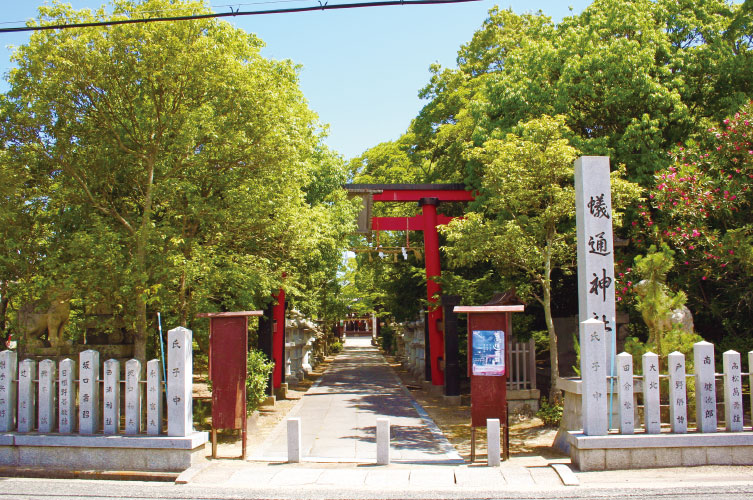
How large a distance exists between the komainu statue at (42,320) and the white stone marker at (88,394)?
291 cm

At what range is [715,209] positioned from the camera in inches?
481

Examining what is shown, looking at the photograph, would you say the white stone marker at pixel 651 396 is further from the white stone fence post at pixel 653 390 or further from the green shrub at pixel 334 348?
the green shrub at pixel 334 348

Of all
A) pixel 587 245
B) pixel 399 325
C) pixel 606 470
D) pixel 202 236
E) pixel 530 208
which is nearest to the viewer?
pixel 606 470

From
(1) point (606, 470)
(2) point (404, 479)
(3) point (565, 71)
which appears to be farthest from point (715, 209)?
(2) point (404, 479)

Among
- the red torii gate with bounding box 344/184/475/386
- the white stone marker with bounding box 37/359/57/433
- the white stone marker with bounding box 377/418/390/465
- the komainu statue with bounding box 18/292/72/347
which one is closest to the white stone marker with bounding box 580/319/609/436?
the white stone marker with bounding box 377/418/390/465

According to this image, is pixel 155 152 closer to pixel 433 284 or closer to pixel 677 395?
pixel 677 395

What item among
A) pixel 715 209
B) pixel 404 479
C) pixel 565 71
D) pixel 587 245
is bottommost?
pixel 404 479

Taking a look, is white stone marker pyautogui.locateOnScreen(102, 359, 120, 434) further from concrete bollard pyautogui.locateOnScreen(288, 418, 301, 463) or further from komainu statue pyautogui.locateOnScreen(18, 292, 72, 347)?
komainu statue pyautogui.locateOnScreen(18, 292, 72, 347)

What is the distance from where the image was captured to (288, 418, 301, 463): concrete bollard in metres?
8.88

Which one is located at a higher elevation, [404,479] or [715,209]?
[715,209]

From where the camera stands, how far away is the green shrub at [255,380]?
1247 cm

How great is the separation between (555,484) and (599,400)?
1.44m

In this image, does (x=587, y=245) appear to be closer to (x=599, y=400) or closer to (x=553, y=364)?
(x=599, y=400)

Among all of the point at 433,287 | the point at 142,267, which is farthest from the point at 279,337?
the point at 142,267
